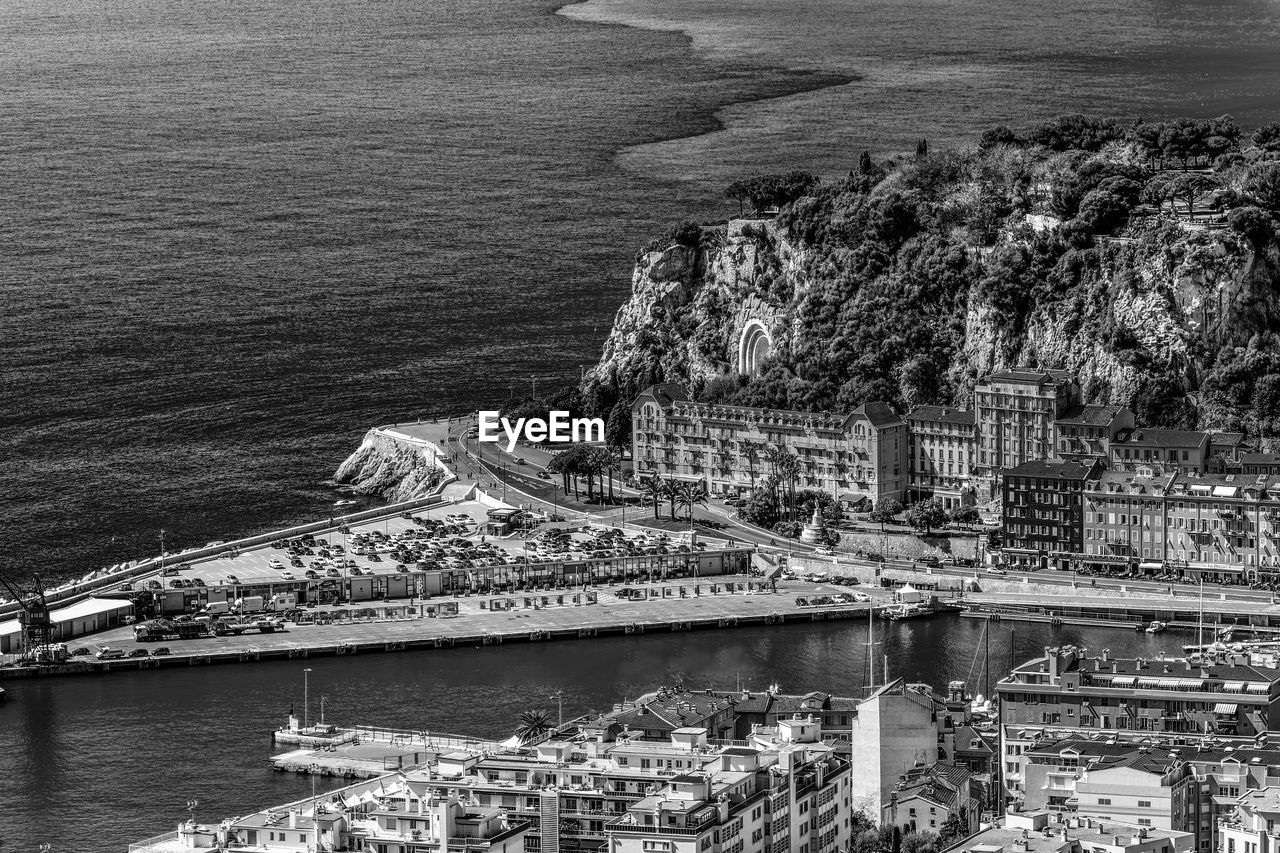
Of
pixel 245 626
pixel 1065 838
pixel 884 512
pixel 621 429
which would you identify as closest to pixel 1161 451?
pixel 884 512

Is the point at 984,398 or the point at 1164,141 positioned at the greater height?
the point at 1164,141

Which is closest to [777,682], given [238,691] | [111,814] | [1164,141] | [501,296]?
[238,691]

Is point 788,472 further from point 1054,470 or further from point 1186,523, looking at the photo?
point 1186,523

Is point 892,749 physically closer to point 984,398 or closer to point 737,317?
point 984,398

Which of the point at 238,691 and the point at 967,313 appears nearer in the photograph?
the point at 238,691

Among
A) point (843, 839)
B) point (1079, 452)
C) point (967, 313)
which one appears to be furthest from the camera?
point (967, 313)

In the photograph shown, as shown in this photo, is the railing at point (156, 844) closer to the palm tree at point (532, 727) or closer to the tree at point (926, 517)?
the palm tree at point (532, 727)
